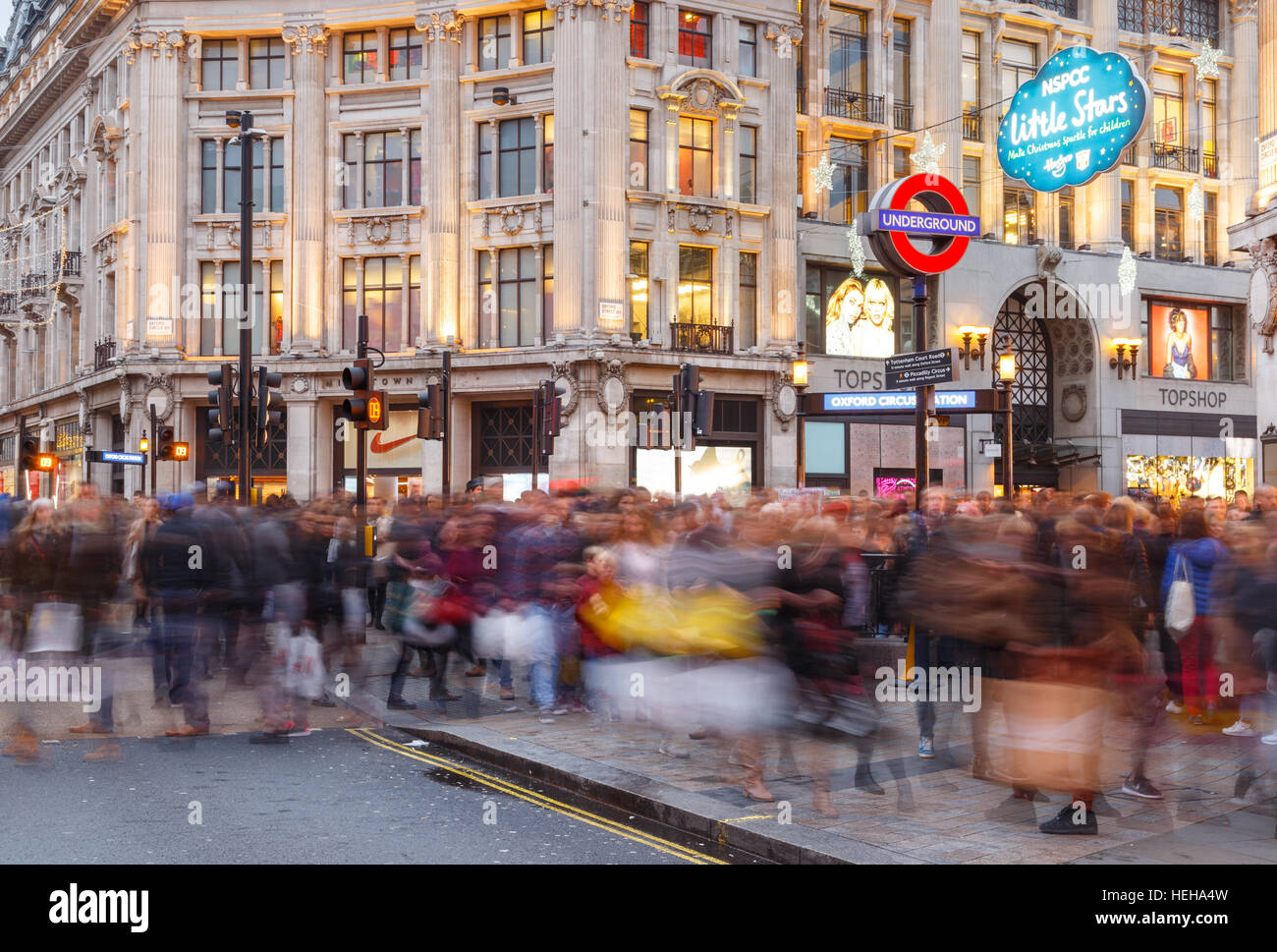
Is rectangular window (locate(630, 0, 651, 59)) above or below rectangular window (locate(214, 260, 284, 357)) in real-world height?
above

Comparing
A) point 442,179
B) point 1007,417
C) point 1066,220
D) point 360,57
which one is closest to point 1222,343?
point 1066,220

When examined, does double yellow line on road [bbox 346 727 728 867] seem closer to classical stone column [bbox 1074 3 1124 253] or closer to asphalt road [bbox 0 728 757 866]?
asphalt road [bbox 0 728 757 866]

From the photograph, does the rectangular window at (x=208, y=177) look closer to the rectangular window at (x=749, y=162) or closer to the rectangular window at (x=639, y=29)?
the rectangular window at (x=639, y=29)

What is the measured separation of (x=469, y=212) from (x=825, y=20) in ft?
38.9

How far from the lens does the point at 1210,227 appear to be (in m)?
41.5

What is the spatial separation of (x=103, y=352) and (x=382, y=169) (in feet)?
38.9

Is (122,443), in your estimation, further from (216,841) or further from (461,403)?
(216,841)

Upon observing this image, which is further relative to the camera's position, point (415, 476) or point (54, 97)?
point (54, 97)

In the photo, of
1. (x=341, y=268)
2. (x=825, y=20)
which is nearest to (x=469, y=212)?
Answer: (x=341, y=268)

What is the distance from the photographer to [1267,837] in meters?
7.16

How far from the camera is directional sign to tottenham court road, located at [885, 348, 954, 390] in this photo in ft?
42.1

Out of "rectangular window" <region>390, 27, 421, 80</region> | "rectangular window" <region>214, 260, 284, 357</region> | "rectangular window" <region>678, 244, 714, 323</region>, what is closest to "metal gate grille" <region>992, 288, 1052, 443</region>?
"rectangular window" <region>678, 244, 714, 323</region>

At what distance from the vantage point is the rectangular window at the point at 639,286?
33.4 m

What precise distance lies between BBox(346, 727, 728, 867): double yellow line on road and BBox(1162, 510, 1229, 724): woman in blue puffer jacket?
499 cm
